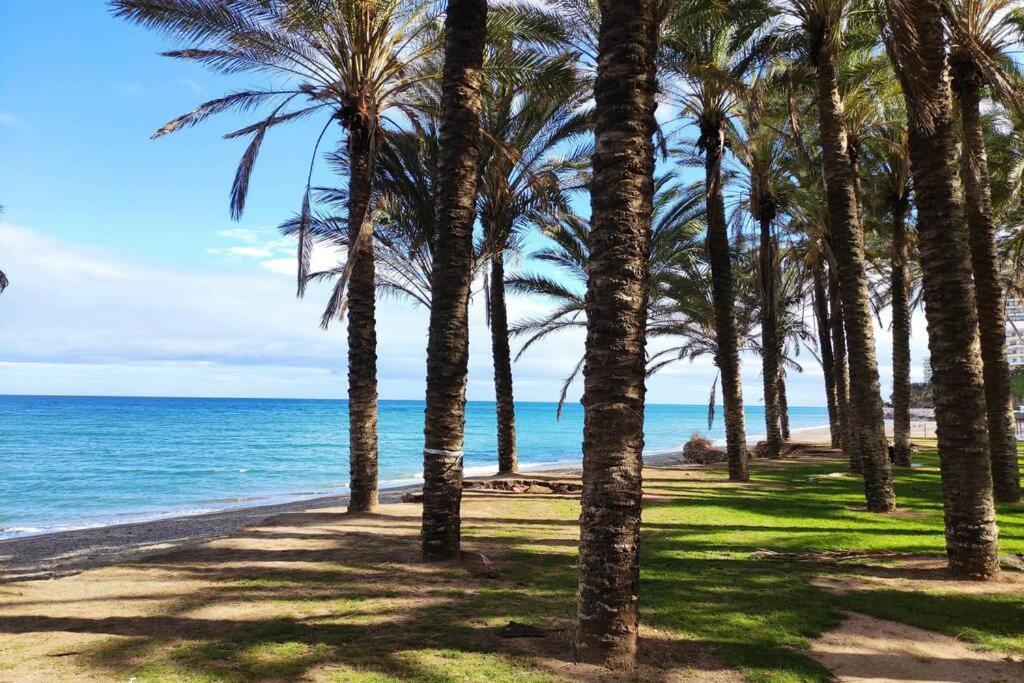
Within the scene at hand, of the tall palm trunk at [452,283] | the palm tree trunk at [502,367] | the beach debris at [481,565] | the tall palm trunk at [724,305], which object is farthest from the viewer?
the palm tree trunk at [502,367]

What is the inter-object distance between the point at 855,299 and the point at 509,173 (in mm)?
8204

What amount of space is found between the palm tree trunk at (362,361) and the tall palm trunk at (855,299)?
7537mm

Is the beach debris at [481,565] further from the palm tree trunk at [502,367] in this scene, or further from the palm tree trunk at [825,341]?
the palm tree trunk at [825,341]

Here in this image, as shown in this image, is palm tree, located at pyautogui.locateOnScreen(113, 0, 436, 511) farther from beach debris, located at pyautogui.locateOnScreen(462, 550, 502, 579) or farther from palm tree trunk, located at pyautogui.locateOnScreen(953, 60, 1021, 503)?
palm tree trunk, located at pyautogui.locateOnScreen(953, 60, 1021, 503)

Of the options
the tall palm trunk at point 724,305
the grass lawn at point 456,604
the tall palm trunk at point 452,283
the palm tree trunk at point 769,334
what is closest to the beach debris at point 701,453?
the palm tree trunk at point 769,334

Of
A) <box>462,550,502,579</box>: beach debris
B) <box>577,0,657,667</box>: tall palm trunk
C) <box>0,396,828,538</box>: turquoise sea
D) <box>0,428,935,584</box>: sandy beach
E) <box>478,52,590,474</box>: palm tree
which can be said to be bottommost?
<box>0,396,828,538</box>: turquoise sea

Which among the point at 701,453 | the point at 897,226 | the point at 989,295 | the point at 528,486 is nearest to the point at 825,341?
the point at 701,453

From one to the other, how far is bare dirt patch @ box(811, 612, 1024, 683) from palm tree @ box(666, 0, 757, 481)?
1075 centimetres

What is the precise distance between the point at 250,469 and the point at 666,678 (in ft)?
101

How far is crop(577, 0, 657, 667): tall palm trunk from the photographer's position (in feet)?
13.7

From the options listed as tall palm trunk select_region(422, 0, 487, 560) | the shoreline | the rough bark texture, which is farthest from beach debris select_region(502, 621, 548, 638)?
the shoreline

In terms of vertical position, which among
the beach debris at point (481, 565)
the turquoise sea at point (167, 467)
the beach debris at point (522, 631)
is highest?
the beach debris at point (522, 631)

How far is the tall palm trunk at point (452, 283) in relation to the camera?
7.05 metres

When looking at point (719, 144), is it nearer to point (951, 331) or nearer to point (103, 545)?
point (951, 331)
